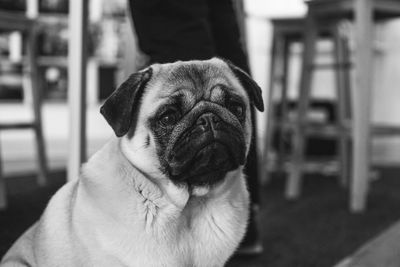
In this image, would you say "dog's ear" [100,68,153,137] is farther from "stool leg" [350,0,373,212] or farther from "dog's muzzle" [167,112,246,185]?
"stool leg" [350,0,373,212]

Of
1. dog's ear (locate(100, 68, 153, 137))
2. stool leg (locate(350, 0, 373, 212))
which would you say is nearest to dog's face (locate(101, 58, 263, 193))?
dog's ear (locate(100, 68, 153, 137))

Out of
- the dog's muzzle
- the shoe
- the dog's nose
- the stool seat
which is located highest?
the stool seat

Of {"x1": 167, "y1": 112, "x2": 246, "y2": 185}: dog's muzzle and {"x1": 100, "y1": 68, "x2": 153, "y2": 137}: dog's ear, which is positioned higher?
{"x1": 100, "y1": 68, "x2": 153, "y2": 137}: dog's ear

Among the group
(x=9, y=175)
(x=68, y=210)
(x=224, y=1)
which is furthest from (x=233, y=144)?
(x=9, y=175)

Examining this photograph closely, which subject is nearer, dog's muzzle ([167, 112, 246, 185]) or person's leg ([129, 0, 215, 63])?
dog's muzzle ([167, 112, 246, 185])

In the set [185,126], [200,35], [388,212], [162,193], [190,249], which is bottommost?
[388,212]

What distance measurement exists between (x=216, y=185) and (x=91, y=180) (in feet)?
0.82

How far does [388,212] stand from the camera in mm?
2166

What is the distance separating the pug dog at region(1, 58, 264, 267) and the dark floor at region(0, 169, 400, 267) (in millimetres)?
354

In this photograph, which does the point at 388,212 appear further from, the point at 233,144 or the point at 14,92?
the point at 14,92

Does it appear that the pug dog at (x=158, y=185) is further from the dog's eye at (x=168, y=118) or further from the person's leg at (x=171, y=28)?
the person's leg at (x=171, y=28)

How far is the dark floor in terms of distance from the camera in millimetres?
1513

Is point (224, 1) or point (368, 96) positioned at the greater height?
point (224, 1)

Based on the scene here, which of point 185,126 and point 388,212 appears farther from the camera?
point 388,212
